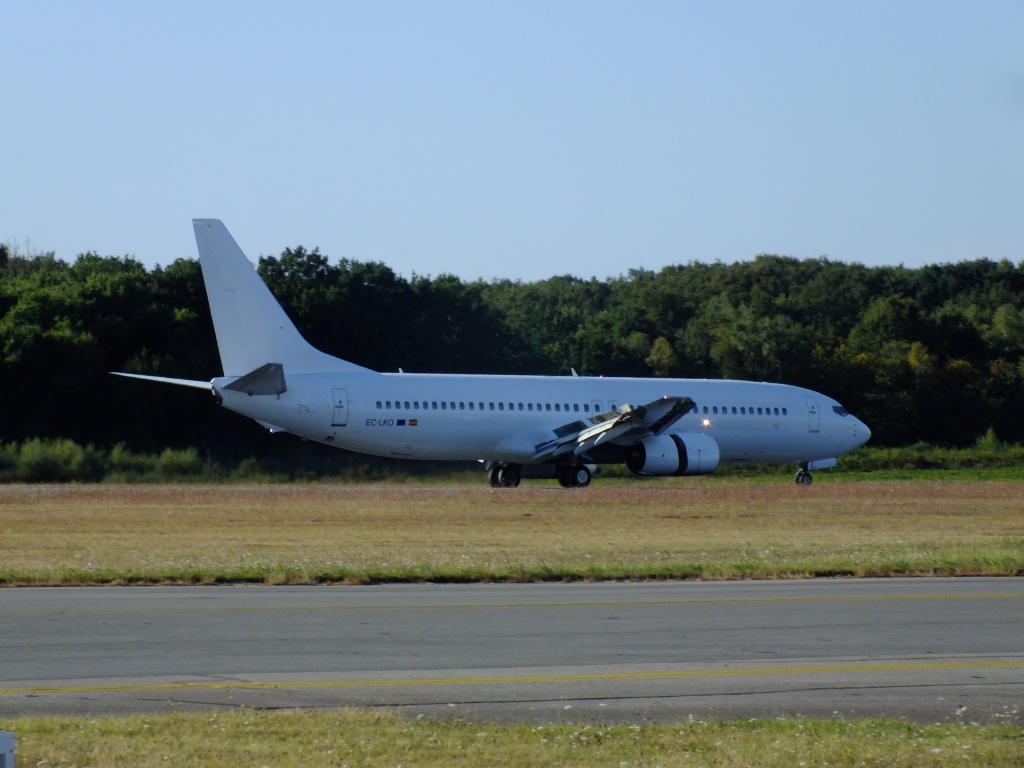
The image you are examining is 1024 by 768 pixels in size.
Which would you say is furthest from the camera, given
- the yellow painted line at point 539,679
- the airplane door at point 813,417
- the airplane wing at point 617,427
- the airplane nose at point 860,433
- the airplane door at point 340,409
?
the airplane nose at point 860,433

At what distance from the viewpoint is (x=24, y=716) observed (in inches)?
314

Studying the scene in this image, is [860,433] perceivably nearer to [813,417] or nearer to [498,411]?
[813,417]

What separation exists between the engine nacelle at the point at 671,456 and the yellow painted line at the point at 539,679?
87.6 ft

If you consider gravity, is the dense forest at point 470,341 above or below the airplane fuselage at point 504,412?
above

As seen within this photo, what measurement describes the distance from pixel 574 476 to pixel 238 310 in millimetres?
10179

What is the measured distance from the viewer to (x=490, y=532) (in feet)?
76.9

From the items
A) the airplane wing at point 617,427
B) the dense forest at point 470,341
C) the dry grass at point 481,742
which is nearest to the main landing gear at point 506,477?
the airplane wing at point 617,427

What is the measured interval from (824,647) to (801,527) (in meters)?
14.2

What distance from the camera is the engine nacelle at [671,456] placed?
3719cm

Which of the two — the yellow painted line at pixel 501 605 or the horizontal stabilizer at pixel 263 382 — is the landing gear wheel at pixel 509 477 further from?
the yellow painted line at pixel 501 605

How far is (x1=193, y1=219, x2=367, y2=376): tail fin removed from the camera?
33688 mm

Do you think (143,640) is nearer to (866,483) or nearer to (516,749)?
(516,749)

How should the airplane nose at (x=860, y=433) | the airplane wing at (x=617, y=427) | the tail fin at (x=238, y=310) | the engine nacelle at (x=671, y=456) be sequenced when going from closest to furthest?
the tail fin at (x=238, y=310) → the airplane wing at (x=617, y=427) → the engine nacelle at (x=671, y=456) → the airplane nose at (x=860, y=433)

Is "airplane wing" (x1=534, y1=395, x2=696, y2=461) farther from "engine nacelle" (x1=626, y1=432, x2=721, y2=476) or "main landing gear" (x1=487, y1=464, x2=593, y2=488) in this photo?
"main landing gear" (x1=487, y1=464, x2=593, y2=488)
